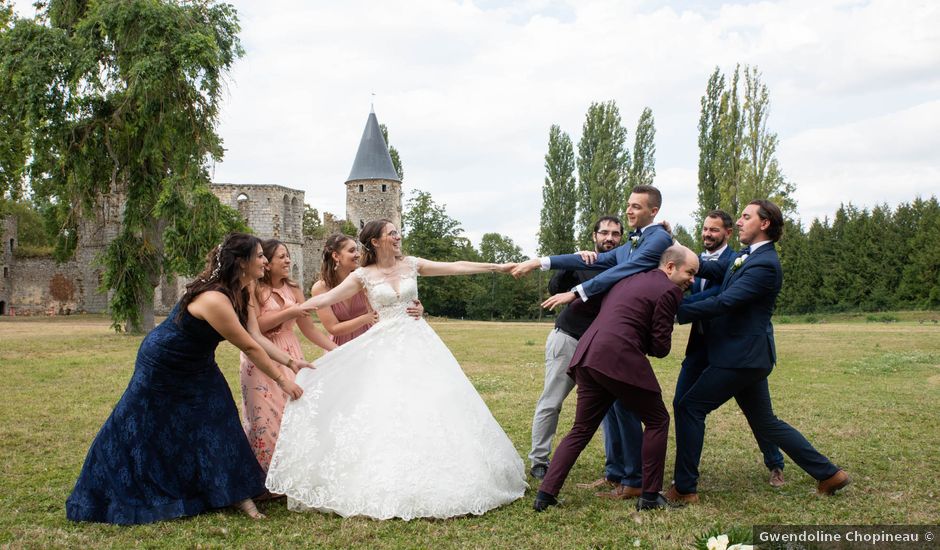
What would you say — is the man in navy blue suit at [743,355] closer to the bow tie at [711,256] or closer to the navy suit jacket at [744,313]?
the navy suit jacket at [744,313]

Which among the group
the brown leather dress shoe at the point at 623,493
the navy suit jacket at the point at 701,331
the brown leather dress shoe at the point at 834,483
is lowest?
the brown leather dress shoe at the point at 623,493

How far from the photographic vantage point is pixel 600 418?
5.23 meters

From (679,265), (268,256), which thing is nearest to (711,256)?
(679,265)

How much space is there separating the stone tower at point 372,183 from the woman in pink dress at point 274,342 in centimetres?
5148

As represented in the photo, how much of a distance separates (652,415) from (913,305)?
→ 46.4 m

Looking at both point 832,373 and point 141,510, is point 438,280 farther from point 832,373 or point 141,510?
point 141,510

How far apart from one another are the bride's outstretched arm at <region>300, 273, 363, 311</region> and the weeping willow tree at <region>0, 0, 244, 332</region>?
16795 mm

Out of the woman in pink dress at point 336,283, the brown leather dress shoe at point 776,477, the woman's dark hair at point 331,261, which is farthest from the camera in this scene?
the woman's dark hair at point 331,261

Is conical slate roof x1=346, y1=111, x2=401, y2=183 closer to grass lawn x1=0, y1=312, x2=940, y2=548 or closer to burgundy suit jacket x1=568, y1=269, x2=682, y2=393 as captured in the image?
grass lawn x1=0, y1=312, x2=940, y2=548

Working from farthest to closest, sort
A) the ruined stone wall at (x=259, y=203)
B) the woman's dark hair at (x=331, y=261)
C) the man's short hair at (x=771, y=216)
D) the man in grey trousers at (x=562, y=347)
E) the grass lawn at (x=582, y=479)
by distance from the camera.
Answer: the ruined stone wall at (x=259, y=203), the woman's dark hair at (x=331, y=261), the man in grey trousers at (x=562, y=347), the man's short hair at (x=771, y=216), the grass lawn at (x=582, y=479)

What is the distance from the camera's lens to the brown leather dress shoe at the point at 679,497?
5352 millimetres

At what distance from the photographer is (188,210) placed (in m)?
21.6

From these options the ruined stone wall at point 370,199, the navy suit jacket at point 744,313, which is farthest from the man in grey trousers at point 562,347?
the ruined stone wall at point 370,199

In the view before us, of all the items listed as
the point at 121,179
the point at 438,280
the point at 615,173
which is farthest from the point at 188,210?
the point at 438,280
